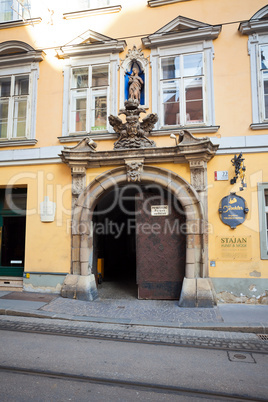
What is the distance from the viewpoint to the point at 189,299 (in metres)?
6.77

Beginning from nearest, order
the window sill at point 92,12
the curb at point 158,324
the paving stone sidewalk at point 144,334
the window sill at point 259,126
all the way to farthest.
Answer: the paving stone sidewalk at point 144,334
the curb at point 158,324
the window sill at point 259,126
the window sill at point 92,12

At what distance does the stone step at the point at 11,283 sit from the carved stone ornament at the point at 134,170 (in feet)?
14.3

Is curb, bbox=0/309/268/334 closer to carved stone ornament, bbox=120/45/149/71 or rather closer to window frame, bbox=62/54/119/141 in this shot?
window frame, bbox=62/54/119/141

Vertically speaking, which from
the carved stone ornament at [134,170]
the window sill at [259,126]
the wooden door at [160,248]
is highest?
the window sill at [259,126]

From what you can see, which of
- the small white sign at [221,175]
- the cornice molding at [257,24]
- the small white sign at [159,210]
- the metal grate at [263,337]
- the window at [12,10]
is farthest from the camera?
the window at [12,10]

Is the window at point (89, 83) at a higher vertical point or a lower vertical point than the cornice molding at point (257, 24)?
lower

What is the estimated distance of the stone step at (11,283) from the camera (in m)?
8.37

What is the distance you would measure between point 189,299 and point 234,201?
253 centimetres

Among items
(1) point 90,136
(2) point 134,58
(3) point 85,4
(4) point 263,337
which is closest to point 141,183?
(1) point 90,136

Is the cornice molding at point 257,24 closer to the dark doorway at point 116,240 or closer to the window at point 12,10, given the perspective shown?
the dark doorway at point 116,240

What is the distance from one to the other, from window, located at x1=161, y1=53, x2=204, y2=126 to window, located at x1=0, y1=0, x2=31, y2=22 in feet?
16.0

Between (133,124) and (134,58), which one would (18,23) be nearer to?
(134,58)

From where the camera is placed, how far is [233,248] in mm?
7078

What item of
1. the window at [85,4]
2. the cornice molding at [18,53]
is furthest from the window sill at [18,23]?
the window at [85,4]
